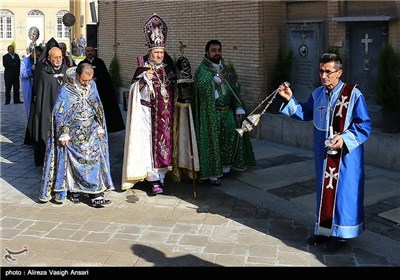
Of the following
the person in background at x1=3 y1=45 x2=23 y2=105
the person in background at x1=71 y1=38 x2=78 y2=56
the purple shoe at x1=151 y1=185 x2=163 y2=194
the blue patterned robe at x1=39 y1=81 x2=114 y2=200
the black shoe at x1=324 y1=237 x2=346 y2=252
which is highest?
the person in background at x1=71 y1=38 x2=78 y2=56

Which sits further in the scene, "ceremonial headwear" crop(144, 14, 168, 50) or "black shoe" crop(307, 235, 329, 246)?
"ceremonial headwear" crop(144, 14, 168, 50)

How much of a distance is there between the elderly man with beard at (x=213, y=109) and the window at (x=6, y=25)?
42.1 meters

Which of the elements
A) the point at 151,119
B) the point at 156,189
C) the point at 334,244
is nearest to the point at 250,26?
the point at 151,119

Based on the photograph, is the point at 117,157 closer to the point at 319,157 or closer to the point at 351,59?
the point at 351,59

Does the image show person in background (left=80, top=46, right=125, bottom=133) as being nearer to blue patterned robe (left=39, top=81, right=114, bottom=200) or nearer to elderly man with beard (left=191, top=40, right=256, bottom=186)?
elderly man with beard (left=191, top=40, right=256, bottom=186)

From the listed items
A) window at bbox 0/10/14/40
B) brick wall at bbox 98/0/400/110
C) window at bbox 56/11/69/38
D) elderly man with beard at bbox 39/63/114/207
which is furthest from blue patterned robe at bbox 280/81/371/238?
window at bbox 0/10/14/40

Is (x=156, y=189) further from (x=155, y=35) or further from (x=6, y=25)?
(x=6, y=25)

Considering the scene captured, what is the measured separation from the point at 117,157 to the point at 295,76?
143 inches

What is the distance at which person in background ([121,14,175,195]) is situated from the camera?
6.92 metres

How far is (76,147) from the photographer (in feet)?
21.3

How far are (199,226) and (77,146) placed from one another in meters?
1.81

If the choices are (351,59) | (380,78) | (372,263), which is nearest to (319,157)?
(372,263)

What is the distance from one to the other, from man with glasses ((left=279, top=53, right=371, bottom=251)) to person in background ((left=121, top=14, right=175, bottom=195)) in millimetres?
2299

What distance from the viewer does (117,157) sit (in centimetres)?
926
